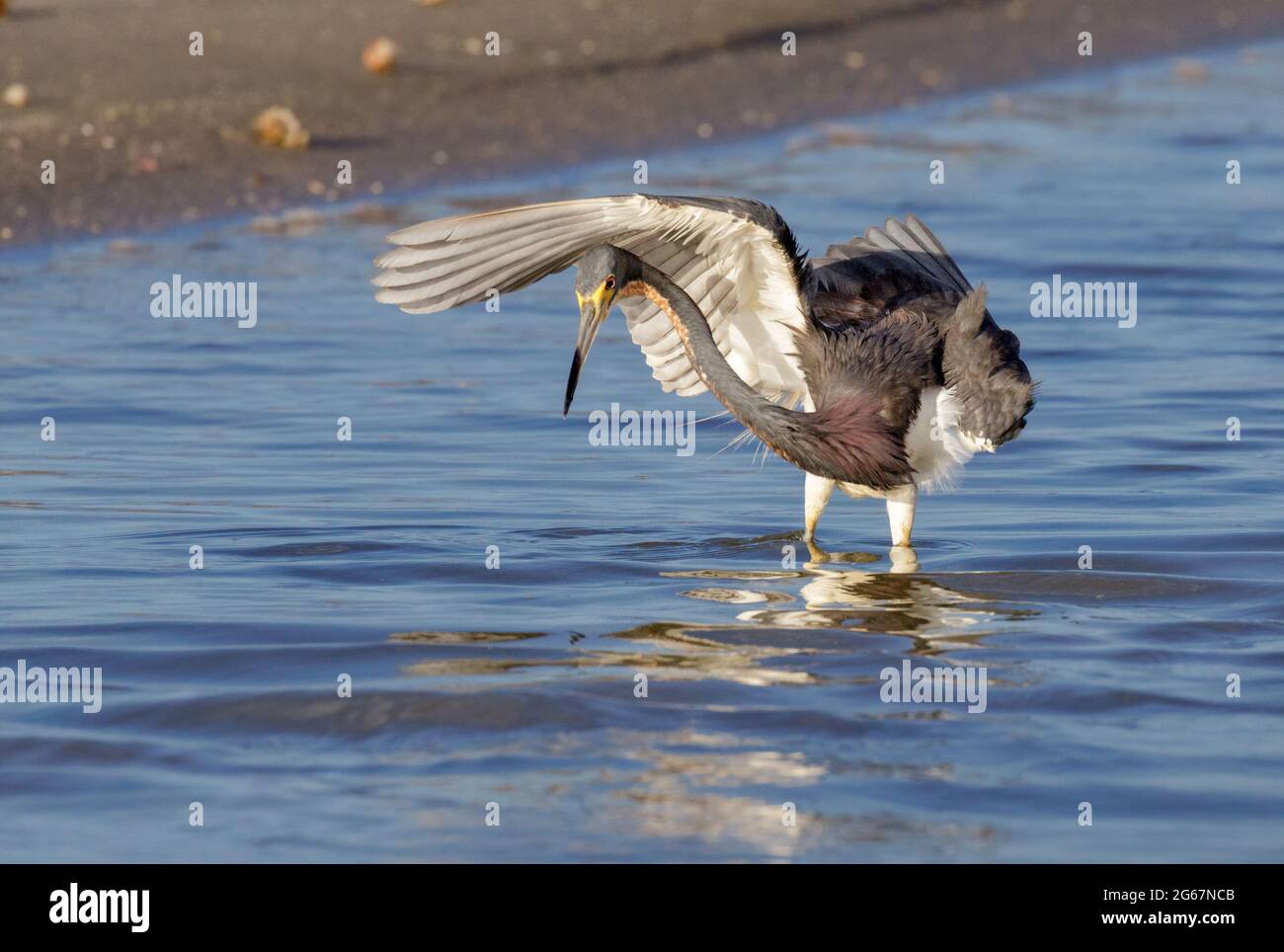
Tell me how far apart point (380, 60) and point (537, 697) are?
9.52 m

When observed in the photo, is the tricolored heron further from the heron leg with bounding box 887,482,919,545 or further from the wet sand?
the wet sand

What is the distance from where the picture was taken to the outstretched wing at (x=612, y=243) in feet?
22.6

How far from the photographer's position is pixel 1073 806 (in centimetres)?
535

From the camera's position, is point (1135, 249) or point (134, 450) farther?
point (1135, 249)

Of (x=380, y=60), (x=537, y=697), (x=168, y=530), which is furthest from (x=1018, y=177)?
(x=537, y=697)

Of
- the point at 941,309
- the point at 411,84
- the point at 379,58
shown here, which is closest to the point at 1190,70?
the point at 411,84

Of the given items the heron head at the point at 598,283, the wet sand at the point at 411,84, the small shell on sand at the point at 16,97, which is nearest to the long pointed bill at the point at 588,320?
the heron head at the point at 598,283

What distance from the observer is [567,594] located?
7246 millimetres

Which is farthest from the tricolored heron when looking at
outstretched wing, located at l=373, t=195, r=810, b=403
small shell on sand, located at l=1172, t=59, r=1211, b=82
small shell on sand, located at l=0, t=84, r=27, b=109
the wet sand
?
small shell on sand, located at l=1172, t=59, r=1211, b=82

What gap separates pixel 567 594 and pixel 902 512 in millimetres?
1266

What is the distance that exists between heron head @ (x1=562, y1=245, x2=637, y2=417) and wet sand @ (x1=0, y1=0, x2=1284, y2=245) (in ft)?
20.5

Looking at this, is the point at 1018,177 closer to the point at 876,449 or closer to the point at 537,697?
the point at 876,449

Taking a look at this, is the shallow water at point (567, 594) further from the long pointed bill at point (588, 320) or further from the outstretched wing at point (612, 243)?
the outstretched wing at point (612, 243)

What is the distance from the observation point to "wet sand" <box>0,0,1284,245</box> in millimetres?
12953
